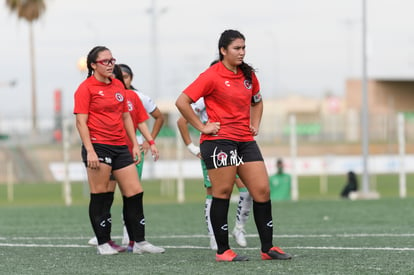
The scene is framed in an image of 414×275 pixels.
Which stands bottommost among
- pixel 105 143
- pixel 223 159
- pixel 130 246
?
pixel 130 246

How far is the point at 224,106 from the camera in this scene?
26.7ft

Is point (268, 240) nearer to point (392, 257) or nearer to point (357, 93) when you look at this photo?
point (392, 257)

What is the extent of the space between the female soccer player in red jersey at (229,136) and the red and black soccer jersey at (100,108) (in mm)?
979

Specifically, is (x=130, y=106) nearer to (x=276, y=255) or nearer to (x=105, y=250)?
(x=105, y=250)

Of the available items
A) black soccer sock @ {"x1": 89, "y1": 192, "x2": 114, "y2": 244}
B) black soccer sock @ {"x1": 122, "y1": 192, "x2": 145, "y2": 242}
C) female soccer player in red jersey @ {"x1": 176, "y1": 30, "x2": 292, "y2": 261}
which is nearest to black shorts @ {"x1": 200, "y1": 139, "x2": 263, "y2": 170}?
female soccer player in red jersey @ {"x1": 176, "y1": 30, "x2": 292, "y2": 261}

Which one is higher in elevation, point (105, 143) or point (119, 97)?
point (119, 97)

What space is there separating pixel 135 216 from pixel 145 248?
1.09ft

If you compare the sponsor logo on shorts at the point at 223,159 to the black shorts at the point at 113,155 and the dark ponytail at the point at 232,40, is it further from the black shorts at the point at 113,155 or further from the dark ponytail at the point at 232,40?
the black shorts at the point at 113,155

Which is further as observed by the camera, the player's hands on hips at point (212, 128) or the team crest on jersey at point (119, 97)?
the team crest on jersey at point (119, 97)

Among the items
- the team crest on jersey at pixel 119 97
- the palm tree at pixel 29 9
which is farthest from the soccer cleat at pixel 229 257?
the palm tree at pixel 29 9

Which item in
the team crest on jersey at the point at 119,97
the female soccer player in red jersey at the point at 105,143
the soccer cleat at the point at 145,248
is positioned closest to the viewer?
the female soccer player in red jersey at the point at 105,143

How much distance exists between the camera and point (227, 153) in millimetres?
8156

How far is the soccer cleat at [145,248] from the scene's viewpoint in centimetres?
912

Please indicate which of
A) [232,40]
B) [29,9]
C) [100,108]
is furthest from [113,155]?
[29,9]
